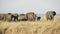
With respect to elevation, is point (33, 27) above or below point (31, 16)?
below

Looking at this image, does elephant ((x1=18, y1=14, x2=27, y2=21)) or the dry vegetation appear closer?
the dry vegetation

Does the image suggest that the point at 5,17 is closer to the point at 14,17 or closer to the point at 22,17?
the point at 14,17

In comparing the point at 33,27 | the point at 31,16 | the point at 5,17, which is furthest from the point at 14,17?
the point at 33,27

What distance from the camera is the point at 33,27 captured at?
2240 millimetres

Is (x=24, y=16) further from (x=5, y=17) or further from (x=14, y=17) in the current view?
(x=5, y=17)

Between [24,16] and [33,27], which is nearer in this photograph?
→ [33,27]

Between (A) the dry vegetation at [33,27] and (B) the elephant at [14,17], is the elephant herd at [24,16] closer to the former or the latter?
(B) the elephant at [14,17]

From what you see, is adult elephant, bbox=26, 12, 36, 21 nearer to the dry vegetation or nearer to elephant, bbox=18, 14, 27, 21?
elephant, bbox=18, 14, 27, 21

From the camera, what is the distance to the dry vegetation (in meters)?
2.16

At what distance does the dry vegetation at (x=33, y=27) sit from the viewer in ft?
7.10

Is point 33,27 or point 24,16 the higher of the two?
point 24,16

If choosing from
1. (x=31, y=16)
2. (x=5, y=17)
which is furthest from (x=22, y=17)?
(x=5, y=17)

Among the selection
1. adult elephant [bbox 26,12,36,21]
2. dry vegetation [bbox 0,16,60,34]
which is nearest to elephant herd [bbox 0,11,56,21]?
adult elephant [bbox 26,12,36,21]

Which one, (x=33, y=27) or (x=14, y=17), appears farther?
(x=14, y=17)
